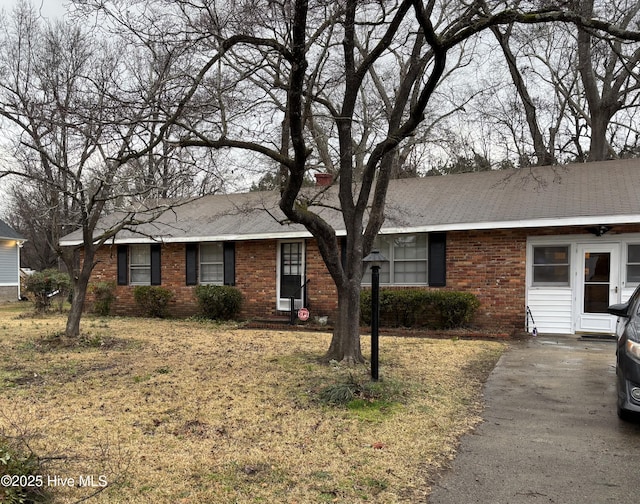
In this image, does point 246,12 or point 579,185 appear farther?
point 579,185

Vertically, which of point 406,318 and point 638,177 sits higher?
point 638,177

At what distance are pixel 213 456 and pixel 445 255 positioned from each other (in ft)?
29.7

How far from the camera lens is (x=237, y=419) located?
202 inches

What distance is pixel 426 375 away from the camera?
718 cm

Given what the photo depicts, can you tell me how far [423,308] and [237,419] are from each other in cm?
752

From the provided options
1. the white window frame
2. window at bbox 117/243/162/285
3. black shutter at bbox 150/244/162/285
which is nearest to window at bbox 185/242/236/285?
black shutter at bbox 150/244/162/285

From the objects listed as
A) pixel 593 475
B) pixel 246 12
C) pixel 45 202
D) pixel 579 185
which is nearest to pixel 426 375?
pixel 593 475

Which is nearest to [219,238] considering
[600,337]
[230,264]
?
[230,264]

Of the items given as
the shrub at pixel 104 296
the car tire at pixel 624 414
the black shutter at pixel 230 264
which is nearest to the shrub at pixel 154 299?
the shrub at pixel 104 296

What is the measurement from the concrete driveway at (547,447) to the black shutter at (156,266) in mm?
11444

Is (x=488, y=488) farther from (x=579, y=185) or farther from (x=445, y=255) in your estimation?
(x=579, y=185)

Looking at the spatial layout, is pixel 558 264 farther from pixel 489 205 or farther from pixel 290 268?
pixel 290 268

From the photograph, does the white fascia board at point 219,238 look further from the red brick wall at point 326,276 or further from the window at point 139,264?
the red brick wall at point 326,276

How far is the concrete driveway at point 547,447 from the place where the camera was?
3.53m
